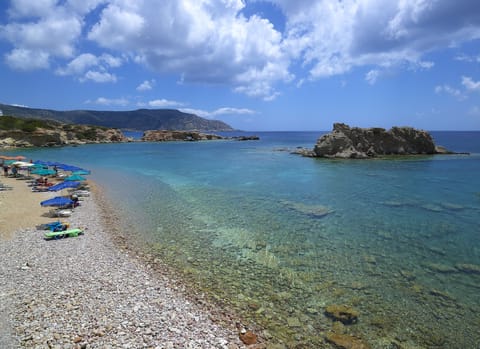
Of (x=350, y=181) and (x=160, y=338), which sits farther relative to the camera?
(x=350, y=181)

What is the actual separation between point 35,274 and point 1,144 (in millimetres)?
99891

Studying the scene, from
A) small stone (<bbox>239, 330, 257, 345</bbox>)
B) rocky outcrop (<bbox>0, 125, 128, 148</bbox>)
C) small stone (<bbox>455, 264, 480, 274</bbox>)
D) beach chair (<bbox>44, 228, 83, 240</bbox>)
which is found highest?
rocky outcrop (<bbox>0, 125, 128, 148</bbox>)

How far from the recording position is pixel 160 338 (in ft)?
25.5

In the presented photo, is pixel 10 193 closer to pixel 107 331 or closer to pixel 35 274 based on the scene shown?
pixel 35 274

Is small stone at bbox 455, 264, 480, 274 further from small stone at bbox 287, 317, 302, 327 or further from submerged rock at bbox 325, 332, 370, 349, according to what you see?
small stone at bbox 287, 317, 302, 327

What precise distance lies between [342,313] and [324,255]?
15.2ft

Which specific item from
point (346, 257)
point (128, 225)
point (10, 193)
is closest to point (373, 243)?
point (346, 257)

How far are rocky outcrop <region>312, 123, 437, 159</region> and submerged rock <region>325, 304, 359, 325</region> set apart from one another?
5856 centimetres

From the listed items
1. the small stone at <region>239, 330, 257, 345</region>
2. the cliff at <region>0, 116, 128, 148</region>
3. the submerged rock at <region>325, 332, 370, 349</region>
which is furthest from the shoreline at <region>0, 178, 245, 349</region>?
the cliff at <region>0, 116, 128, 148</region>

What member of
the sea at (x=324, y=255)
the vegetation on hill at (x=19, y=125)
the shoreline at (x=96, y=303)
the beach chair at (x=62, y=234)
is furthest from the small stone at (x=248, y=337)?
the vegetation on hill at (x=19, y=125)

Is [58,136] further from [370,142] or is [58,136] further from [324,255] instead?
[324,255]

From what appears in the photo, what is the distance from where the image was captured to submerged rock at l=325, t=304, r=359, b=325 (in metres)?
9.47

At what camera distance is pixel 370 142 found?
70.5 metres

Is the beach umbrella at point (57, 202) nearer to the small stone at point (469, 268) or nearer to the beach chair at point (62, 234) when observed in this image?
the beach chair at point (62, 234)
